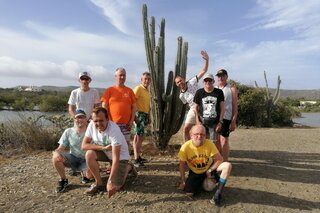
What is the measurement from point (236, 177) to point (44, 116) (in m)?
6.03

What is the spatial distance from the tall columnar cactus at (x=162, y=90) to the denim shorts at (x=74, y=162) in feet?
9.06

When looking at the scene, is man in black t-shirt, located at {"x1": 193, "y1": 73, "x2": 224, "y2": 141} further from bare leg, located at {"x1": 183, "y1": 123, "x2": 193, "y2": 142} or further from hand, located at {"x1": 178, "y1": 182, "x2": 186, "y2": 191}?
hand, located at {"x1": 178, "y1": 182, "x2": 186, "y2": 191}

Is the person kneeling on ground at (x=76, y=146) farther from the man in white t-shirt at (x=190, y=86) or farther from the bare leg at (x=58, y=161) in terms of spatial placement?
the man in white t-shirt at (x=190, y=86)

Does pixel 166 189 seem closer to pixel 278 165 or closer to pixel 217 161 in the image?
pixel 217 161

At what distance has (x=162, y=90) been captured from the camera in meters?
7.88

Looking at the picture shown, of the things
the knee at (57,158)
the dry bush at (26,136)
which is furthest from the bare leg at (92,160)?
the dry bush at (26,136)

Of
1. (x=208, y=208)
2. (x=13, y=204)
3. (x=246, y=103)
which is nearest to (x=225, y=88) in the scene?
(x=208, y=208)

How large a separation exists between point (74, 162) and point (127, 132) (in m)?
1.03

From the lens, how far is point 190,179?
4926 mm

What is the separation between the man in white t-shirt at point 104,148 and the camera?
4777mm

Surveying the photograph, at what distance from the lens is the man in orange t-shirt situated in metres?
5.80

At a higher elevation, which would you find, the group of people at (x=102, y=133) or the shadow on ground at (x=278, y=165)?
the group of people at (x=102, y=133)

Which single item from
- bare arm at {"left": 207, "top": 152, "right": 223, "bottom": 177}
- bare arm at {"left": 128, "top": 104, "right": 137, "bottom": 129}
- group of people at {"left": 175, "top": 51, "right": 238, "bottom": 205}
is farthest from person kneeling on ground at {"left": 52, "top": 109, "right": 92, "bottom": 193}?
bare arm at {"left": 207, "top": 152, "right": 223, "bottom": 177}

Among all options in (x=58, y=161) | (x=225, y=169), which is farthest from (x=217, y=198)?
(x=58, y=161)
